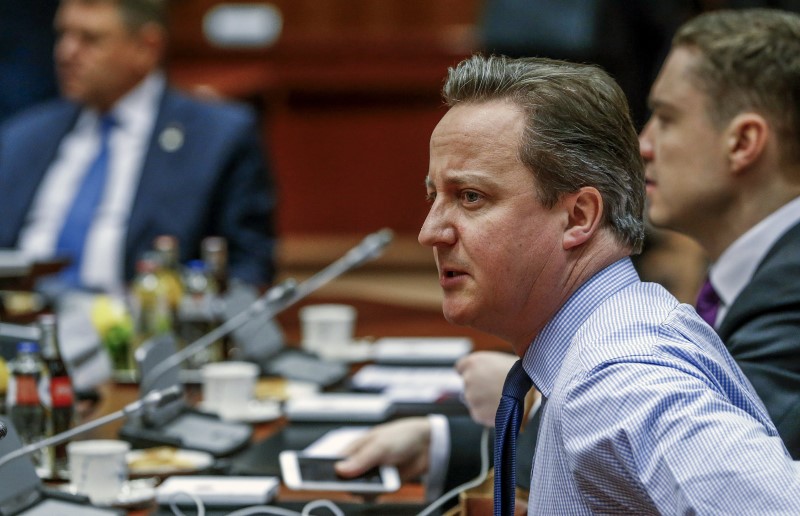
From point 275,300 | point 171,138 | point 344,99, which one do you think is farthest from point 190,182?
point 344,99

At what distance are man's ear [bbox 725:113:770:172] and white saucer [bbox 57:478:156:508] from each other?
1.07 m

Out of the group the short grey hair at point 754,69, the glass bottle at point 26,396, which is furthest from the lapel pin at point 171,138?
the short grey hair at point 754,69

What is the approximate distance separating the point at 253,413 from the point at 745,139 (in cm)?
100

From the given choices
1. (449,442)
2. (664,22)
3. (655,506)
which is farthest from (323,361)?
(664,22)

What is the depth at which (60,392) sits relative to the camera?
6.70 ft

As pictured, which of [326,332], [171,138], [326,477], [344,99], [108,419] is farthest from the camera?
[344,99]

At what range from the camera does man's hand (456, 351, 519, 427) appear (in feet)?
6.22

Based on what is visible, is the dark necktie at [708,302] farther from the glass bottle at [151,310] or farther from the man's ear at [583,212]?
the glass bottle at [151,310]

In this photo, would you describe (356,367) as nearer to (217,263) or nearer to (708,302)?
(217,263)

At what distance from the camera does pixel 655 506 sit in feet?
3.65

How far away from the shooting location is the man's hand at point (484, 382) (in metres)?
1.90

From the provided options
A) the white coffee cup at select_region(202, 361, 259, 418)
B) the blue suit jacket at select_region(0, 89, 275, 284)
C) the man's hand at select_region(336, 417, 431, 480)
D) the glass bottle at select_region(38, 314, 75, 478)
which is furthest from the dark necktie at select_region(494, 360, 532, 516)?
the blue suit jacket at select_region(0, 89, 275, 284)

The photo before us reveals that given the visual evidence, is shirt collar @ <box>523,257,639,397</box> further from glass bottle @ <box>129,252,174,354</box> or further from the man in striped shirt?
glass bottle @ <box>129,252,174,354</box>

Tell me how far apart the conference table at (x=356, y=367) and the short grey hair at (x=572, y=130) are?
640mm
